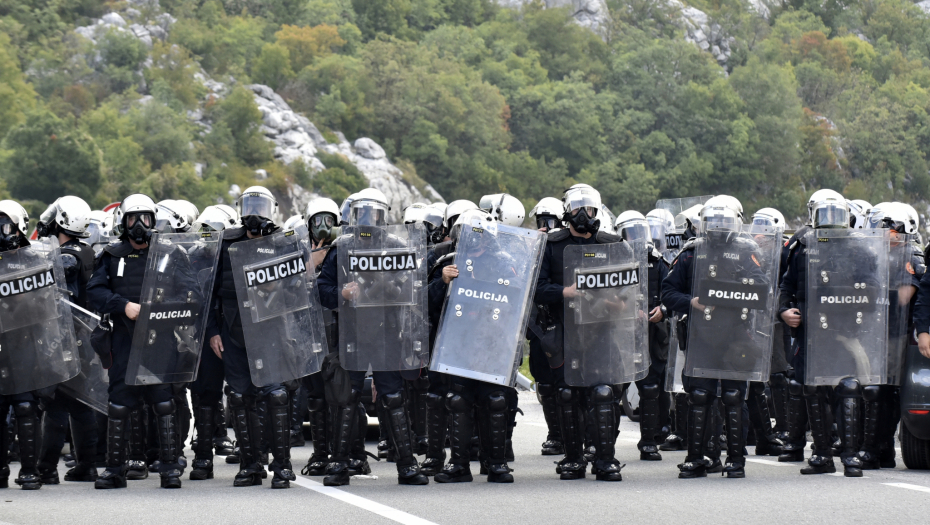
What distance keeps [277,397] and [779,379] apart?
460cm

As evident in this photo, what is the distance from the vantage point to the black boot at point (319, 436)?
8.95 metres

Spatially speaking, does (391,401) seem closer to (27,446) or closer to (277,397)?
(277,397)

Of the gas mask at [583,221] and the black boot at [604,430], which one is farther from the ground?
the gas mask at [583,221]

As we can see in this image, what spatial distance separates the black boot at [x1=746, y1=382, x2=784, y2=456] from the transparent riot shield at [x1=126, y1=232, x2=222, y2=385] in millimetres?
4494

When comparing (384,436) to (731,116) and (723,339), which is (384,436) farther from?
(731,116)

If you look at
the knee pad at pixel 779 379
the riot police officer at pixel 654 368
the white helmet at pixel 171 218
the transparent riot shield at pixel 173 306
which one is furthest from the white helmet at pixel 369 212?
the knee pad at pixel 779 379

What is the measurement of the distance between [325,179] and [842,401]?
225 feet

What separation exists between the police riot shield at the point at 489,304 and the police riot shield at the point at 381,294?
0.23 meters

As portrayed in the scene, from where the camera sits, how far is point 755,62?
117 metres

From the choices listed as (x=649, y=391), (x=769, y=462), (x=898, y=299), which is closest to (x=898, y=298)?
(x=898, y=299)

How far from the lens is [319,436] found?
9.05m

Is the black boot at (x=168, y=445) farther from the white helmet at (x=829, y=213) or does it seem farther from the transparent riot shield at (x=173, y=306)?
the white helmet at (x=829, y=213)

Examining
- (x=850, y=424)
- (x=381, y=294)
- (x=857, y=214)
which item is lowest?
(x=850, y=424)

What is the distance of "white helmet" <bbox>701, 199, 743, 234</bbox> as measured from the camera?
8391mm
